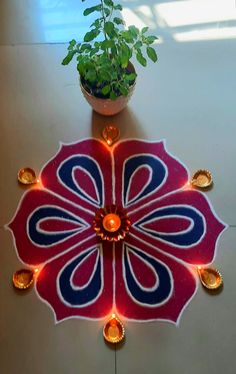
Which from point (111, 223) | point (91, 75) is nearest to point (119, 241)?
point (111, 223)

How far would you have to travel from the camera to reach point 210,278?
115 cm

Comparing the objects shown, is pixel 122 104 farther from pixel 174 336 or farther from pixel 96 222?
Result: pixel 174 336

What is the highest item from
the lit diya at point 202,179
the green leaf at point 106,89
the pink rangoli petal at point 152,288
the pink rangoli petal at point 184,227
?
the green leaf at point 106,89

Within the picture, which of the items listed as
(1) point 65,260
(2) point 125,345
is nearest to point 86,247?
(1) point 65,260

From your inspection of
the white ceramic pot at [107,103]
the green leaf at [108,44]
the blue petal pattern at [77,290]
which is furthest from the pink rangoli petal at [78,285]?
the green leaf at [108,44]

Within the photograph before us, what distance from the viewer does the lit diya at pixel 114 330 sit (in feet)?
3.61

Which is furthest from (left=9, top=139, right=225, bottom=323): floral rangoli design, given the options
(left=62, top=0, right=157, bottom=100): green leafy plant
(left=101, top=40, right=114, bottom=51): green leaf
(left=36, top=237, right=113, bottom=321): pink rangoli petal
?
(left=101, top=40, right=114, bottom=51): green leaf

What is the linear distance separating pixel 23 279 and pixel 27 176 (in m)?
0.34

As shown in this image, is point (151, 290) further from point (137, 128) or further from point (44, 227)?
point (137, 128)

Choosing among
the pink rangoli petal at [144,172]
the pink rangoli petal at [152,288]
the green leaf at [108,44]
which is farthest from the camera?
the pink rangoli petal at [144,172]

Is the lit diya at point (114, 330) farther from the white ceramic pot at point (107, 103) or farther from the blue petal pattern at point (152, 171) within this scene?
the white ceramic pot at point (107, 103)

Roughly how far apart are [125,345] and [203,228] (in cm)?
43

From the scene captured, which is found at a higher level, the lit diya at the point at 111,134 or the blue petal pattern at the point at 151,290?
the lit diya at the point at 111,134

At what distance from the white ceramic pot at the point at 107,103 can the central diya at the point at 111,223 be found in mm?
331
